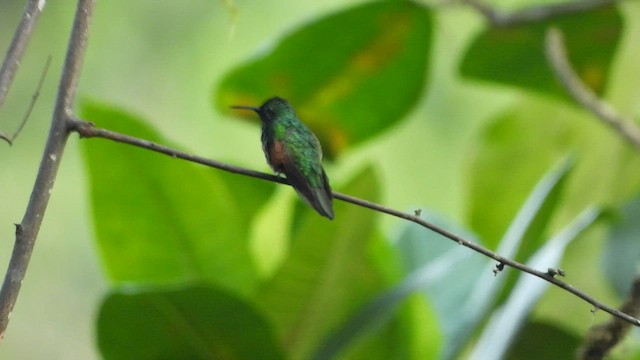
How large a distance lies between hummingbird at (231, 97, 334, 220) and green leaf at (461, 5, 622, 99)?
1.04 m

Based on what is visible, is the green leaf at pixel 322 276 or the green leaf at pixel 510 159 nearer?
the green leaf at pixel 322 276

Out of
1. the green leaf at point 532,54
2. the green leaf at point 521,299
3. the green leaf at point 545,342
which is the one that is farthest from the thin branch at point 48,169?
the green leaf at point 532,54

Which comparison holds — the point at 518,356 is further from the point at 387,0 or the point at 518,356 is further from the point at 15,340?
the point at 15,340

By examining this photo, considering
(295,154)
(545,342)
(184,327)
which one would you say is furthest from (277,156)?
(545,342)

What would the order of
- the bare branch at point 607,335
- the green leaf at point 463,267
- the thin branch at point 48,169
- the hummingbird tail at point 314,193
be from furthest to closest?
the green leaf at point 463,267 < the bare branch at point 607,335 < the hummingbird tail at point 314,193 < the thin branch at point 48,169

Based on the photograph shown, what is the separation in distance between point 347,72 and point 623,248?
61 centimetres

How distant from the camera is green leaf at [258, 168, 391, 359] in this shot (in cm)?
133

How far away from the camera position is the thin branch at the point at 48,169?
0.65 meters

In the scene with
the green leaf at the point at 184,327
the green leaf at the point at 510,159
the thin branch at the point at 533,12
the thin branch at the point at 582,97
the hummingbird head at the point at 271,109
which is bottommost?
the green leaf at the point at 184,327

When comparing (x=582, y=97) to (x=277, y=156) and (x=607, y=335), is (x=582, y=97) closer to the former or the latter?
(x=607, y=335)

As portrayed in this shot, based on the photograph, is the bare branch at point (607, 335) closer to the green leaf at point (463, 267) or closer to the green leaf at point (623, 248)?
the green leaf at point (463, 267)

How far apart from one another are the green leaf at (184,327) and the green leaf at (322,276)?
13 cm

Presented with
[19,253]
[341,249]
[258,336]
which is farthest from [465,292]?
[19,253]

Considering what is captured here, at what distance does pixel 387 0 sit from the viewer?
1.75 m
